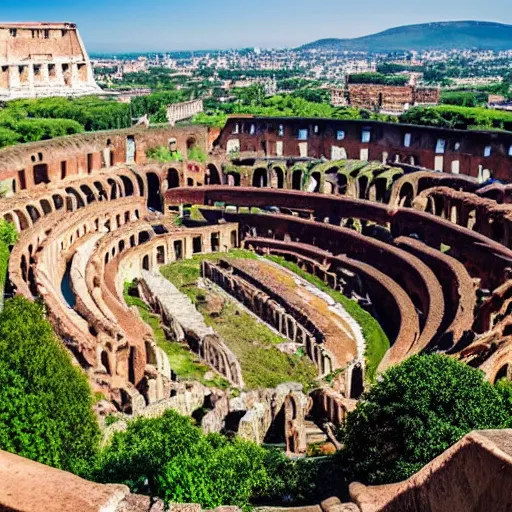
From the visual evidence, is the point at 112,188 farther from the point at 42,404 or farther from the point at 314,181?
the point at 42,404

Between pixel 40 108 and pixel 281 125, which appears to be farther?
pixel 40 108

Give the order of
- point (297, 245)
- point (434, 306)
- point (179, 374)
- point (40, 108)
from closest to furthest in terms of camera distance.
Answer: point (179, 374) → point (434, 306) → point (297, 245) → point (40, 108)

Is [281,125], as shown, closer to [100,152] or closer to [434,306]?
[100,152]

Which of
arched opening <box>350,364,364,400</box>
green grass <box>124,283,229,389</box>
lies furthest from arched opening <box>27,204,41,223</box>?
arched opening <box>350,364,364,400</box>

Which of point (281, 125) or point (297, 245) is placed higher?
point (281, 125)

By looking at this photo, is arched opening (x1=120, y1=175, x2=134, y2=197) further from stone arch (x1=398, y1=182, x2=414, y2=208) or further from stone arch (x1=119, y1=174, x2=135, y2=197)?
stone arch (x1=398, y1=182, x2=414, y2=208)

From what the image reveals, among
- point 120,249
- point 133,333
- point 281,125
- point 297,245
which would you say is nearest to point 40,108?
point 281,125

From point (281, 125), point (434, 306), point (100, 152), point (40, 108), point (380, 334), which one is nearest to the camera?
point (434, 306)
